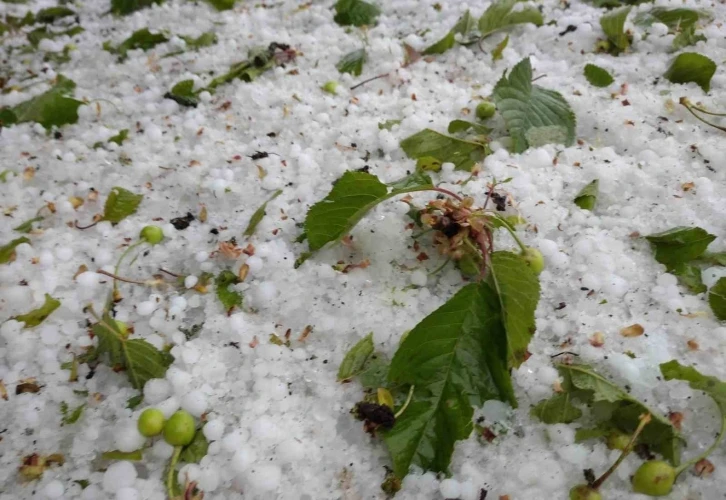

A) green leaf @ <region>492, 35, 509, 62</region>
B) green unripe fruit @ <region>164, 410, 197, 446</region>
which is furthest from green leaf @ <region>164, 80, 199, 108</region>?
green unripe fruit @ <region>164, 410, 197, 446</region>

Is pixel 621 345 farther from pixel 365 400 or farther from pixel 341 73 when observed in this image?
pixel 341 73

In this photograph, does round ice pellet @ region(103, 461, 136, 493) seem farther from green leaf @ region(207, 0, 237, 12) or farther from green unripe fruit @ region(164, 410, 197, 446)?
green leaf @ region(207, 0, 237, 12)

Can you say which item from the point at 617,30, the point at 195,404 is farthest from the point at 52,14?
the point at 617,30

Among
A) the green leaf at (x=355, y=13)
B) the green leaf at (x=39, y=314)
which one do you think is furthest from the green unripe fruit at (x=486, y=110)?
the green leaf at (x=39, y=314)

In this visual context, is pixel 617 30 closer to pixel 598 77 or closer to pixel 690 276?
pixel 598 77

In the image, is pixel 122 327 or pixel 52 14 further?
pixel 52 14

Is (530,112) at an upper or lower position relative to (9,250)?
upper
